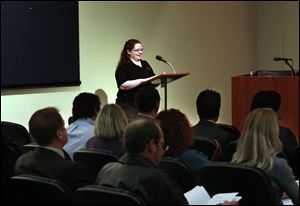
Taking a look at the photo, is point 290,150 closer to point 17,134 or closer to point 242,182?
point 242,182

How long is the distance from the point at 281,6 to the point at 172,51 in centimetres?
212

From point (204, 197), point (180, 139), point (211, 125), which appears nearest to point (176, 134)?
point (180, 139)

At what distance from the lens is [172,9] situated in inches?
306

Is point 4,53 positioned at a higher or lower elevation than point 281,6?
lower

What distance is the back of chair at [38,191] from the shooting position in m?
2.46

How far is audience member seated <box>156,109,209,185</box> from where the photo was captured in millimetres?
3076

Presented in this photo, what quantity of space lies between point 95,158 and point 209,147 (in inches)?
29.8

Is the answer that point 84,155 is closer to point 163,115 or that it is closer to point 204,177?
point 163,115

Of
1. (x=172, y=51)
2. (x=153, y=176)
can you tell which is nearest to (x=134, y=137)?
(x=153, y=176)

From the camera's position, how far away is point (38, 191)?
253 cm

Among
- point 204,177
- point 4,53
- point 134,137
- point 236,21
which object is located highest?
point 236,21

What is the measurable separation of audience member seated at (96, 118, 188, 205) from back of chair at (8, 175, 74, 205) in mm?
192

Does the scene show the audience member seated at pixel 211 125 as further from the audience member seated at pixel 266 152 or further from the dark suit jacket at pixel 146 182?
the dark suit jacket at pixel 146 182

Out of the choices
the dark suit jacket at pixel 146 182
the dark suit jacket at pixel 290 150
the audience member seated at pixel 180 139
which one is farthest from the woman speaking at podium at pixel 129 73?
the dark suit jacket at pixel 146 182
